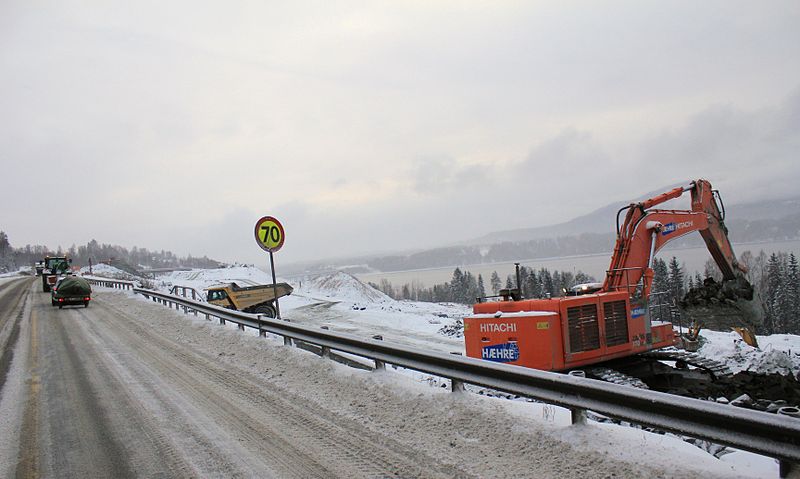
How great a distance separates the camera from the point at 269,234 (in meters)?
10.9

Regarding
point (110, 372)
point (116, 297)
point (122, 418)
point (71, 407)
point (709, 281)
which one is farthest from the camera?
point (116, 297)

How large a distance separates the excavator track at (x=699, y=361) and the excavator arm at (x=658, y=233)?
137 centimetres

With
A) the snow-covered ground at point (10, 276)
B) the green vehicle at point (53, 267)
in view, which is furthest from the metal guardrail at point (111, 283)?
the snow-covered ground at point (10, 276)

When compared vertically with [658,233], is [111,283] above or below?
below

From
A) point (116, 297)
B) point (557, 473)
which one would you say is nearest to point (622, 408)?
point (557, 473)

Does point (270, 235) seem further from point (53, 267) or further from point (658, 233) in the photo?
point (53, 267)

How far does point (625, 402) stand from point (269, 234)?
340 inches

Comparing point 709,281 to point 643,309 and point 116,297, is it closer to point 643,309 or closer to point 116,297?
point 643,309

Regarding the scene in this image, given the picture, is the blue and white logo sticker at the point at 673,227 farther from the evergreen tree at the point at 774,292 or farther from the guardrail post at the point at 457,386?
the evergreen tree at the point at 774,292

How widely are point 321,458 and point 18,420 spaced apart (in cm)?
430

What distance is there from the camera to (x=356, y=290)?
42.1 metres

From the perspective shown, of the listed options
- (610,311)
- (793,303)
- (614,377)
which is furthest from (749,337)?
(793,303)

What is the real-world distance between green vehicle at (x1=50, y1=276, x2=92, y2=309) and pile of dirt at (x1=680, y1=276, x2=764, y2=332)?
2357cm

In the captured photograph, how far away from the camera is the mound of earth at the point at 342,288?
40375mm
